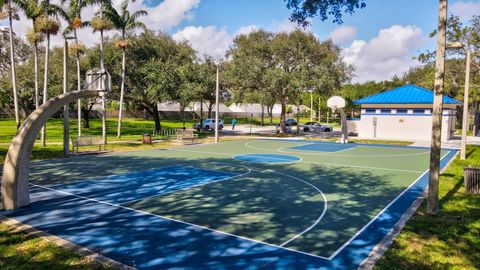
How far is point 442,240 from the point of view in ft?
27.6

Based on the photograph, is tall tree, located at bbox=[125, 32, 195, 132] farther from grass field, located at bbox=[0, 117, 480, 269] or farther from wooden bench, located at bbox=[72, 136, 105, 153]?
grass field, located at bbox=[0, 117, 480, 269]

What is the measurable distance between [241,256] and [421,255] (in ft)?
12.5

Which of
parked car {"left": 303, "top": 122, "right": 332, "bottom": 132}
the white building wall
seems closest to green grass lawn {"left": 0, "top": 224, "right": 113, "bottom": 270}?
the white building wall

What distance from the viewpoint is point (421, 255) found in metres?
7.51

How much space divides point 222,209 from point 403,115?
33.6m

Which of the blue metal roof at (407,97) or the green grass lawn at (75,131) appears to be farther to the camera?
the blue metal roof at (407,97)

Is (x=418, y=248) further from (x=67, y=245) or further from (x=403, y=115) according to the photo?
(x=403, y=115)

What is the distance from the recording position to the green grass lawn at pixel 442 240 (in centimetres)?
713

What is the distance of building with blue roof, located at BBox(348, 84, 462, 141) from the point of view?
37.2 metres

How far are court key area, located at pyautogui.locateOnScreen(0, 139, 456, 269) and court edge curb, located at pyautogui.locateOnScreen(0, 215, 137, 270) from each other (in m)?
0.22

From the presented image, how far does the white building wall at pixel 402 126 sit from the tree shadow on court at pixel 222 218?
24976 mm

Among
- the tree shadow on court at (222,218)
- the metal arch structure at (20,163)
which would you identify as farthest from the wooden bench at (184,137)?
the metal arch structure at (20,163)

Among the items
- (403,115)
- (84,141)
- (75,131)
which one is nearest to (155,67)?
(75,131)

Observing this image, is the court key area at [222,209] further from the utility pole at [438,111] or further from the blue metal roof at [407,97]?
the blue metal roof at [407,97]
